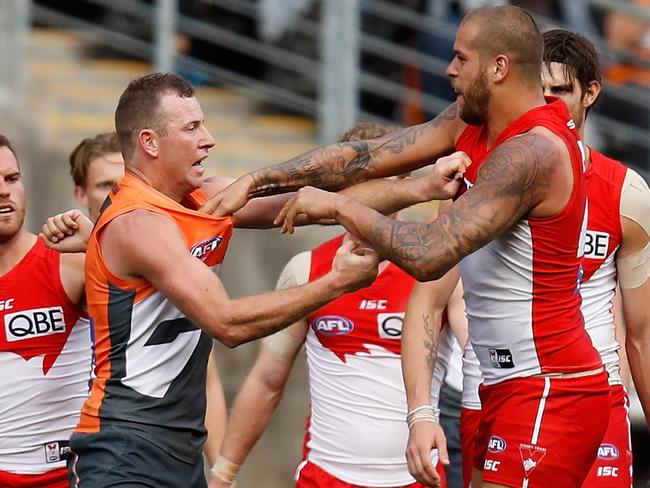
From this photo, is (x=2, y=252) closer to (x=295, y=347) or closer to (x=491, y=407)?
(x=295, y=347)

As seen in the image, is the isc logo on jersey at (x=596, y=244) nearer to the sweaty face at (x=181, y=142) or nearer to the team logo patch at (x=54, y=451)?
the sweaty face at (x=181, y=142)

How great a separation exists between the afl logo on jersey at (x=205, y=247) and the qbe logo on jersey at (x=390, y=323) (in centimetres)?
110

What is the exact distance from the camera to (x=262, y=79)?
10930 millimetres

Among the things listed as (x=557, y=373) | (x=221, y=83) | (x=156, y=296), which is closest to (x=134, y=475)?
(x=156, y=296)

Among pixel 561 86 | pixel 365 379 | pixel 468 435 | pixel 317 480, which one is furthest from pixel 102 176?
pixel 561 86

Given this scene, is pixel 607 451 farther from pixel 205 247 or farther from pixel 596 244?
pixel 205 247

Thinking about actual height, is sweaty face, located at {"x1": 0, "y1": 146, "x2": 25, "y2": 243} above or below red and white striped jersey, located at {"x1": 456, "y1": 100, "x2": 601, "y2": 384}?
above

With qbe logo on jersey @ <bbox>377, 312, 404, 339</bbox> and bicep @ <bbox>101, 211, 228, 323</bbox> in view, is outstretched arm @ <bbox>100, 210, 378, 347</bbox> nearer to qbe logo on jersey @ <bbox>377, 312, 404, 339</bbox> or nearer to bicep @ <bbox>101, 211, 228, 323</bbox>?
bicep @ <bbox>101, 211, 228, 323</bbox>

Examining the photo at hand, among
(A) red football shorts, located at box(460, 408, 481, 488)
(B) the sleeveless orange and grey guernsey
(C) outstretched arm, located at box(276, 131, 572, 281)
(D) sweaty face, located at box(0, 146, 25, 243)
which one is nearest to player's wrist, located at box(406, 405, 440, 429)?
(A) red football shorts, located at box(460, 408, 481, 488)

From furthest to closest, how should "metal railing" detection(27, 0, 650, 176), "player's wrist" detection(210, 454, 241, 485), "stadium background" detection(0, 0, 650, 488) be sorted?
"metal railing" detection(27, 0, 650, 176) → "stadium background" detection(0, 0, 650, 488) → "player's wrist" detection(210, 454, 241, 485)

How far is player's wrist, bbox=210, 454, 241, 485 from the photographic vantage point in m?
6.88

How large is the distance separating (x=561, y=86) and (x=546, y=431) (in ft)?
4.97

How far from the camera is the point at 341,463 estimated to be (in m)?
6.65

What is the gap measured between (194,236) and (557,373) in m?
1.38
